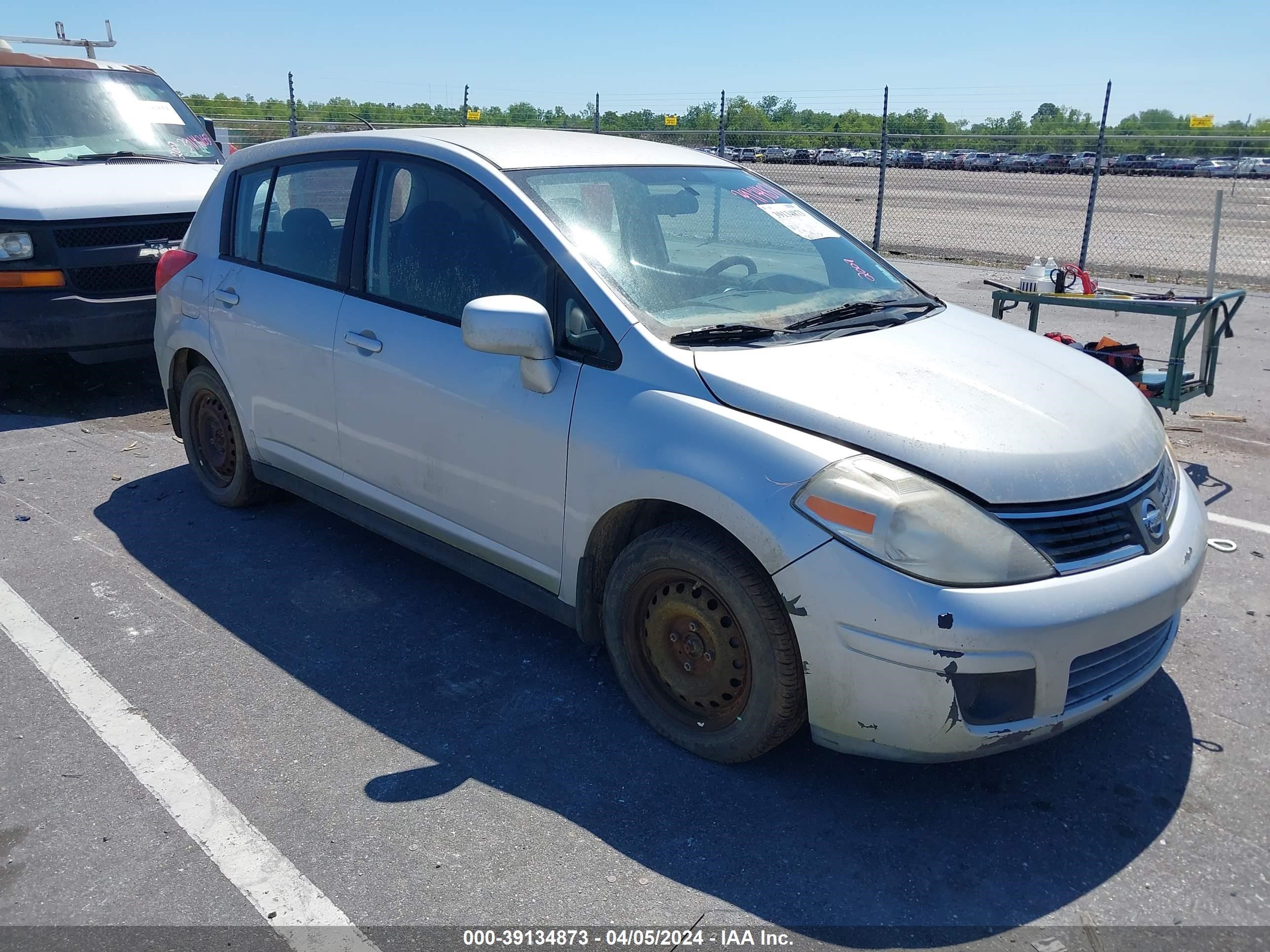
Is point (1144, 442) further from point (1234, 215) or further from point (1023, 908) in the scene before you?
point (1234, 215)

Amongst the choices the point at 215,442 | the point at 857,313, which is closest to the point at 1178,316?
the point at 857,313

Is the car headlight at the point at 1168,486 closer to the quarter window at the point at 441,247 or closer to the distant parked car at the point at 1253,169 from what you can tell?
the quarter window at the point at 441,247

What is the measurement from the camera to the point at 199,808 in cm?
298

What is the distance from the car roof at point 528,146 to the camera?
3.85 metres

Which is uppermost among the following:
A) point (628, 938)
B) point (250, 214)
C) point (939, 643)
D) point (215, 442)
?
point (250, 214)

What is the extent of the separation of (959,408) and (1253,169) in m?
18.6

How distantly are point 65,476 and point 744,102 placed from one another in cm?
1625

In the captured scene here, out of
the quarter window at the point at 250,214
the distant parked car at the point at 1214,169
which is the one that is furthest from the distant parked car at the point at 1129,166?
the quarter window at the point at 250,214

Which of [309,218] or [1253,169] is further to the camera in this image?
[1253,169]

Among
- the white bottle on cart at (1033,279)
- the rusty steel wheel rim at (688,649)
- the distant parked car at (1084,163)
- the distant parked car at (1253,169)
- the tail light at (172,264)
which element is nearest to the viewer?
the rusty steel wheel rim at (688,649)

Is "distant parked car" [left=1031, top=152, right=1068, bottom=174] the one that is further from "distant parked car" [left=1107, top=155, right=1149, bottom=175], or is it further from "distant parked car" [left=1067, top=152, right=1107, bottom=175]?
"distant parked car" [left=1107, top=155, right=1149, bottom=175]

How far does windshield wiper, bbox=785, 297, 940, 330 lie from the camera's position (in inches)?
140

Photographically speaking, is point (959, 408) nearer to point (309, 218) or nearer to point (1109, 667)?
point (1109, 667)

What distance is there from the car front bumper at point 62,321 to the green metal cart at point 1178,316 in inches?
223
